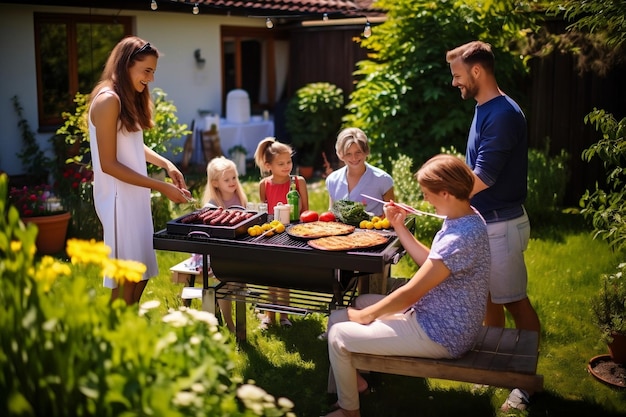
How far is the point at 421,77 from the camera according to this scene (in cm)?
903

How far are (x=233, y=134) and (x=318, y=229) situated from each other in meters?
8.69

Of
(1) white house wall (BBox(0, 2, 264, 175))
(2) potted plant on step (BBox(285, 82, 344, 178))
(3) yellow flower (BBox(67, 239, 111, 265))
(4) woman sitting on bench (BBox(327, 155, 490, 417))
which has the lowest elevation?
(4) woman sitting on bench (BBox(327, 155, 490, 417))

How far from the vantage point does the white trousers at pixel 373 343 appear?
366cm

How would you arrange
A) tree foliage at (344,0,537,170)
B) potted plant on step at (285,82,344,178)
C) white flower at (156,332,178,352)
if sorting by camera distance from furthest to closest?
potted plant on step at (285,82,344,178) < tree foliage at (344,0,537,170) < white flower at (156,332,178,352)

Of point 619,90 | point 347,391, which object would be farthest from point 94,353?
point 619,90

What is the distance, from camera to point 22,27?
35.3 feet

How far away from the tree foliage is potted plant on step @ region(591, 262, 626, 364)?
13.9 ft

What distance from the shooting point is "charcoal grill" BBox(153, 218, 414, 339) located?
396 centimetres

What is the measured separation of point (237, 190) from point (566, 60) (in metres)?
5.64

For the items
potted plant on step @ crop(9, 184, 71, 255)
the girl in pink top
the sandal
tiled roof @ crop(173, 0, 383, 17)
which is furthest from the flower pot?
tiled roof @ crop(173, 0, 383, 17)

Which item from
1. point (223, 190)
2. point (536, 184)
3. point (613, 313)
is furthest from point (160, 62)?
point (613, 313)

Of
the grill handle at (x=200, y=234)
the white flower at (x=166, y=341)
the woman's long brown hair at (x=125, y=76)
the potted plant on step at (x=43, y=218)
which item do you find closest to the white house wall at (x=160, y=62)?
the potted plant on step at (x=43, y=218)

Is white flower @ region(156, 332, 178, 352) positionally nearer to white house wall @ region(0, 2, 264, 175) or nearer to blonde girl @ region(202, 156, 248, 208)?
blonde girl @ region(202, 156, 248, 208)

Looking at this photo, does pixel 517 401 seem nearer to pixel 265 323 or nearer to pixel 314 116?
pixel 265 323
